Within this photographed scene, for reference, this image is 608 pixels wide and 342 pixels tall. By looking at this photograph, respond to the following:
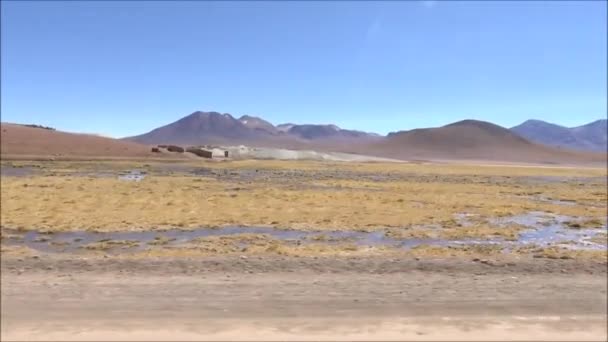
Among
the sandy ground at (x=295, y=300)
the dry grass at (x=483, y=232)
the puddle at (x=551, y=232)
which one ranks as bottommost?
the puddle at (x=551, y=232)

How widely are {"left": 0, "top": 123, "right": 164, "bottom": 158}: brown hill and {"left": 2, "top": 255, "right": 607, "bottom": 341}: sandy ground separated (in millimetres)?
41519

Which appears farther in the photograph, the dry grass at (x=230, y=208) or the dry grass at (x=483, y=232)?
the dry grass at (x=230, y=208)

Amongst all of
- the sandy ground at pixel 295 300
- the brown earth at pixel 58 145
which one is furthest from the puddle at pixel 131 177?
the sandy ground at pixel 295 300

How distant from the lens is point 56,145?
6631 centimetres

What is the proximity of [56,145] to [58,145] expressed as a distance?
25 cm

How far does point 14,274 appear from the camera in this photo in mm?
8203

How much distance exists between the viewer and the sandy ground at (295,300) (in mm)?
6035

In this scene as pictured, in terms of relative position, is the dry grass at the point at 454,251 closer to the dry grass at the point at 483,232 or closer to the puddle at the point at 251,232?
the puddle at the point at 251,232

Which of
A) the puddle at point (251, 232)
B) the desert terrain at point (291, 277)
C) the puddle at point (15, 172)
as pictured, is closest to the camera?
the desert terrain at point (291, 277)

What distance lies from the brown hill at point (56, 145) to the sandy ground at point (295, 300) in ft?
136

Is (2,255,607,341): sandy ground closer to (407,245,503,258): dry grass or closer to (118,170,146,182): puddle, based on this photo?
(407,245,503,258): dry grass

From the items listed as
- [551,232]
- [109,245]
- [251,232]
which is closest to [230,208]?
[251,232]

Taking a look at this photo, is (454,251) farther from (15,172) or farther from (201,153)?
(201,153)

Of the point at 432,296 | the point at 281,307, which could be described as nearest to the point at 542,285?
the point at 432,296
